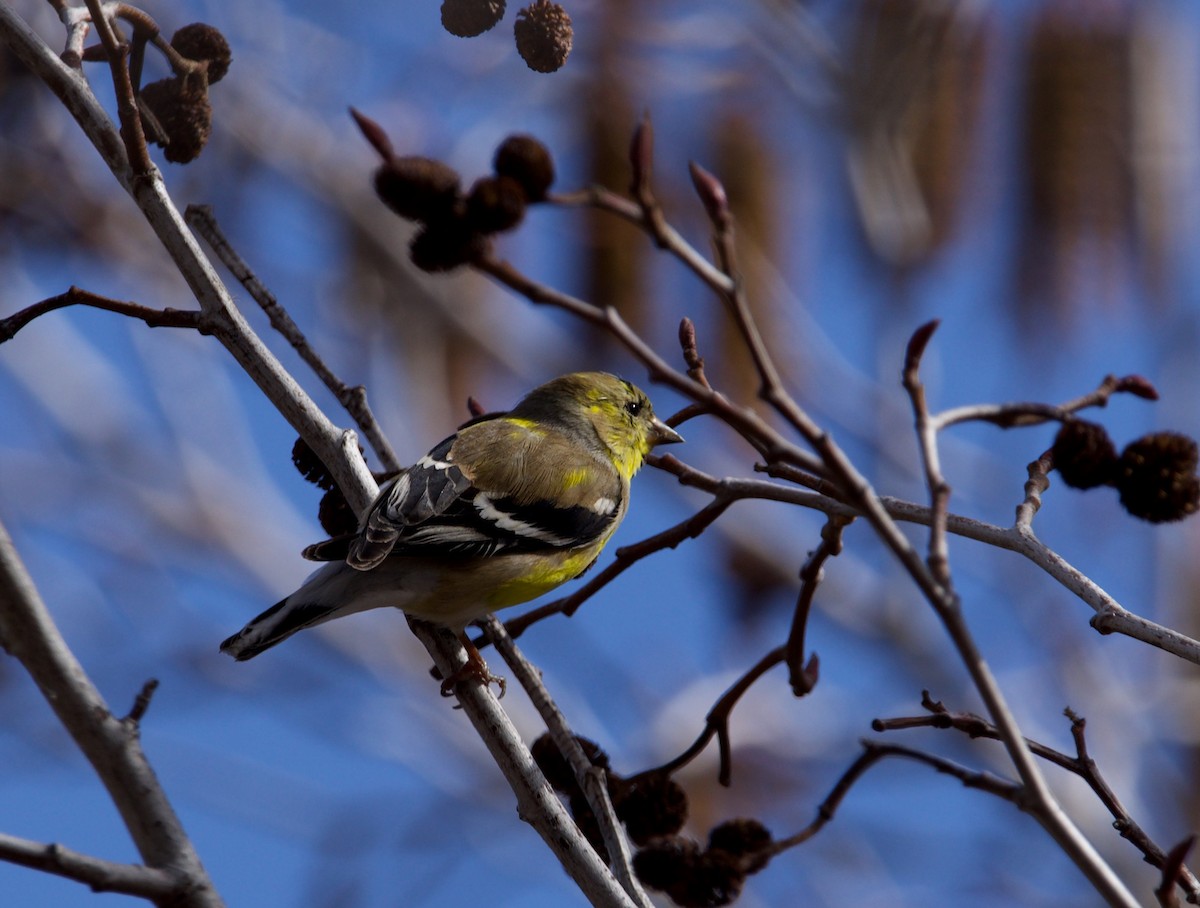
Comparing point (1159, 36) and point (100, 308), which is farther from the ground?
point (1159, 36)

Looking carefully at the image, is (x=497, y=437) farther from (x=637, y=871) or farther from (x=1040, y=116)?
(x=1040, y=116)

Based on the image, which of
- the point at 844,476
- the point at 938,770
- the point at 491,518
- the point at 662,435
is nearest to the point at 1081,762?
the point at 938,770

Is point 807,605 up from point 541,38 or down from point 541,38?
down

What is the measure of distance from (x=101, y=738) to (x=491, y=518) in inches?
72.8

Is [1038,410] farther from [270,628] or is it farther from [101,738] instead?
[270,628]

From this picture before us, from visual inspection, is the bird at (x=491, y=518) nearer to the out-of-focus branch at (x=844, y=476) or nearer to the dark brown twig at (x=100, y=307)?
the dark brown twig at (x=100, y=307)

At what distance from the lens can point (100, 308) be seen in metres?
2.07

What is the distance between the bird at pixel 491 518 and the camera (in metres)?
2.88

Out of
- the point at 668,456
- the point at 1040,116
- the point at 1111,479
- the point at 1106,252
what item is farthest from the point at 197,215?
the point at 1106,252

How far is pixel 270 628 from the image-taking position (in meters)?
2.85

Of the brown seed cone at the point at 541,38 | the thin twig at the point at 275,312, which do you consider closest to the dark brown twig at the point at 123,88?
the thin twig at the point at 275,312

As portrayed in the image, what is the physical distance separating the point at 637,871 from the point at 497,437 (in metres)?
1.68

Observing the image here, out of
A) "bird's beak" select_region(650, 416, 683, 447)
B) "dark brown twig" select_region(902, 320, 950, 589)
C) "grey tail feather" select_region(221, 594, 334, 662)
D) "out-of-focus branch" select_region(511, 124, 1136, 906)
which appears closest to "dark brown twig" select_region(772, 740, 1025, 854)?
"out-of-focus branch" select_region(511, 124, 1136, 906)

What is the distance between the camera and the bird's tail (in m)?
2.81
